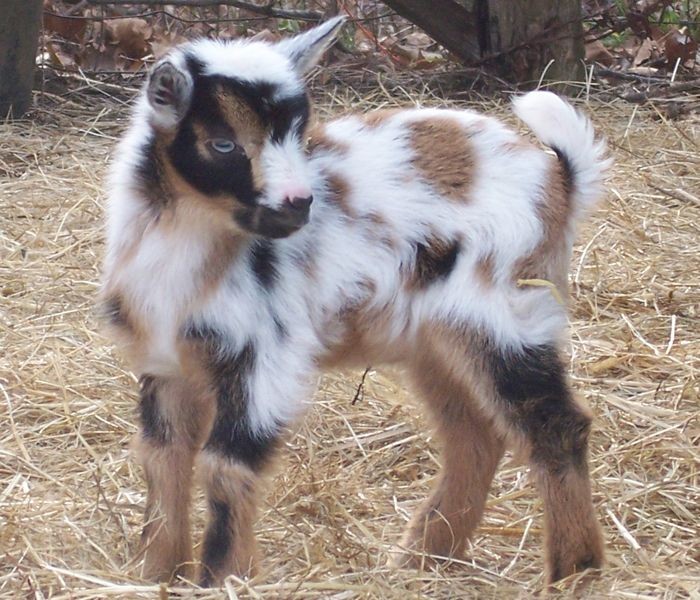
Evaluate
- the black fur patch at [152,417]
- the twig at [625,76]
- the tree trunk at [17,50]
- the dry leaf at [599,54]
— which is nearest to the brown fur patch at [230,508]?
the black fur patch at [152,417]

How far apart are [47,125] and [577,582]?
5066mm

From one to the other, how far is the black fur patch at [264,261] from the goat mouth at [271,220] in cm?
14

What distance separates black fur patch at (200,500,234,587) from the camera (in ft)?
10.4

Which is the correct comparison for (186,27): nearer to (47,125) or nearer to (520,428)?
(47,125)

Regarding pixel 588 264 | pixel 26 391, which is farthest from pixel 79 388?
pixel 588 264

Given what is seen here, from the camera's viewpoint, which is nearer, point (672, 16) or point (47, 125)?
point (47, 125)

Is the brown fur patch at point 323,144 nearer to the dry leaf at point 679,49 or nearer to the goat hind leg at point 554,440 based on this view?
the goat hind leg at point 554,440

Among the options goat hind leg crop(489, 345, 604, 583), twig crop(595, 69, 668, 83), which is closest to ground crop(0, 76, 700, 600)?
goat hind leg crop(489, 345, 604, 583)

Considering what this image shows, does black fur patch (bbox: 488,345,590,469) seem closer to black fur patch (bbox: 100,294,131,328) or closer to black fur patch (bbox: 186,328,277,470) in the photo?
black fur patch (bbox: 186,328,277,470)

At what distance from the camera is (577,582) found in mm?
3285

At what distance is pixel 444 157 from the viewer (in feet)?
11.5

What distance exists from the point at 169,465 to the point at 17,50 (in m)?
4.62

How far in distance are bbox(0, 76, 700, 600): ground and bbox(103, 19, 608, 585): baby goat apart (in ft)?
0.66

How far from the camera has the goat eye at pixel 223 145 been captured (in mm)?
3148
